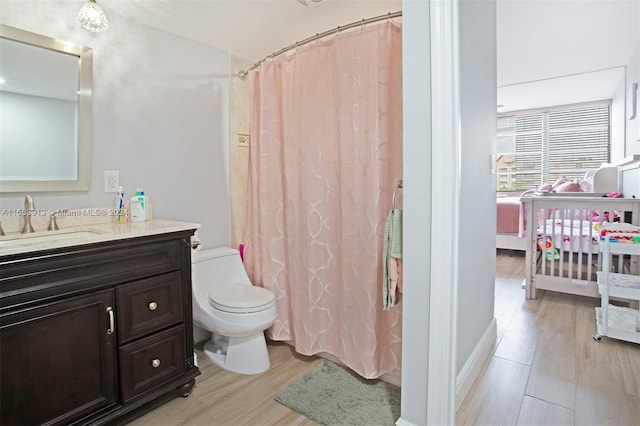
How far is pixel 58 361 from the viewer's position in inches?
52.1

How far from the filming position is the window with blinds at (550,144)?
584 centimetres

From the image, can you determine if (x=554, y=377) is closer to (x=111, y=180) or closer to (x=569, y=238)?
(x=569, y=238)

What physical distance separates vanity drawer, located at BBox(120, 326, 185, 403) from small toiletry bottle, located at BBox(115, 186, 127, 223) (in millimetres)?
687

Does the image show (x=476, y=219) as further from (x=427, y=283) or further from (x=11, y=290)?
(x=11, y=290)

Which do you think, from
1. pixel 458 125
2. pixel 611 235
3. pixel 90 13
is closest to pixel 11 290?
pixel 90 13

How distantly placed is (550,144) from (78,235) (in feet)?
23.5

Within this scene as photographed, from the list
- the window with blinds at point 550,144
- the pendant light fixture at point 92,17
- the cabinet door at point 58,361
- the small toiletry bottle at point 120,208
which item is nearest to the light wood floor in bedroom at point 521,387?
the cabinet door at point 58,361

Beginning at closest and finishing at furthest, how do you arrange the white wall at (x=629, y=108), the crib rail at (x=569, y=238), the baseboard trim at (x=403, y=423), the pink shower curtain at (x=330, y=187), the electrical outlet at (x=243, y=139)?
the baseboard trim at (x=403, y=423), the pink shower curtain at (x=330, y=187), the electrical outlet at (x=243, y=139), the crib rail at (x=569, y=238), the white wall at (x=629, y=108)

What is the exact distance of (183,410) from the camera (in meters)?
1.66

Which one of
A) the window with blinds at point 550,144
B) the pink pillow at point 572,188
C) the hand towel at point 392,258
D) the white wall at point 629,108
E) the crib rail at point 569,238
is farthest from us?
the window with blinds at point 550,144

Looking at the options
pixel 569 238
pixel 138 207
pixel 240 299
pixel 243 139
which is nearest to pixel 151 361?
pixel 240 299

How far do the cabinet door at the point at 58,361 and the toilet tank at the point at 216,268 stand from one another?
27.5 inches

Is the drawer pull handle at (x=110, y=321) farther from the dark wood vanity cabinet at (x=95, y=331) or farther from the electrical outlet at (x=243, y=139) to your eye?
the electrical outlet at (x=243, y=139)

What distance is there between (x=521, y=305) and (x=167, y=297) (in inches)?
109
